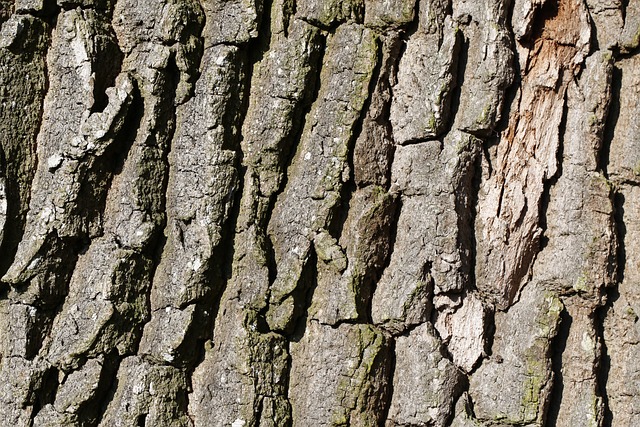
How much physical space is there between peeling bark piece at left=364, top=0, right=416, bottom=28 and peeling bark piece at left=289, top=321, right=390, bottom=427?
2.45ft

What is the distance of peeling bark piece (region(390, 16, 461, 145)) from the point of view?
199 cm

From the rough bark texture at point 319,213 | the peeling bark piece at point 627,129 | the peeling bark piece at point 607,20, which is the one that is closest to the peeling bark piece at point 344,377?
the rough bark texture at point 319,213

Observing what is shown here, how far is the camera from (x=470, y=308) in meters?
2.00

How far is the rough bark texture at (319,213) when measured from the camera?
195 cm

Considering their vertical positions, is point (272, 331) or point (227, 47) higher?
point (227, 47)

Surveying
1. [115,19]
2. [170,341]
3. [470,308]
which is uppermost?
Result: [115,19]

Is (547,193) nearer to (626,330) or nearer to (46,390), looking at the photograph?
(626,330)

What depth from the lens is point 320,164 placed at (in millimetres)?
1993

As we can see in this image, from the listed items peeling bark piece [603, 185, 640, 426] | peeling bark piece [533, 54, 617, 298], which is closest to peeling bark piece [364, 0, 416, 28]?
peeling bark piece [533, 54, 617, 298]

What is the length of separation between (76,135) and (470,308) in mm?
1032

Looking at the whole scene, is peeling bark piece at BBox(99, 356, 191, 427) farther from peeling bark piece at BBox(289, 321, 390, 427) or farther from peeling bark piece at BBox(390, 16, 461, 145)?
peeling bark piece at BBox(390, 16, 461, 145)

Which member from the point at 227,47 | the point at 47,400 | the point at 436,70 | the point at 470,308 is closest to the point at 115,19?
the point at 227,47

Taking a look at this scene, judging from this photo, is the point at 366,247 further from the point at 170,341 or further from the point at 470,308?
the point at 170,341

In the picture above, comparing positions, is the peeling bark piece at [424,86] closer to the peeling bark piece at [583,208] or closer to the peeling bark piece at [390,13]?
the peeling bark piece at [390,13]
